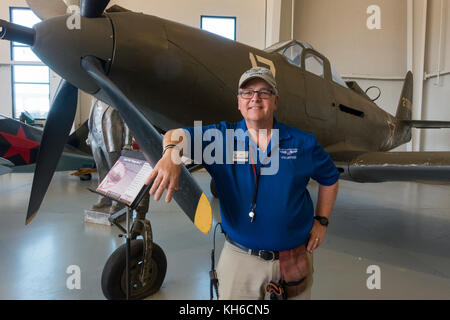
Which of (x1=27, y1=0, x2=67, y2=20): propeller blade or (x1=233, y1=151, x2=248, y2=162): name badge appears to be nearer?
(x1=233, y1=151, x2=248, y2=162): name badge

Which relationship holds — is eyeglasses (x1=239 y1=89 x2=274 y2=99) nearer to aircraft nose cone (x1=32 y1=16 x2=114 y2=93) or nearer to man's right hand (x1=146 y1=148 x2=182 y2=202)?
man's right hand (x1=146 y1=148 x2=182 y2=202)

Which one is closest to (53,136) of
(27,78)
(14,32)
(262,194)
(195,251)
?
(14,32)

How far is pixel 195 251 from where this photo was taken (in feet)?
9.61

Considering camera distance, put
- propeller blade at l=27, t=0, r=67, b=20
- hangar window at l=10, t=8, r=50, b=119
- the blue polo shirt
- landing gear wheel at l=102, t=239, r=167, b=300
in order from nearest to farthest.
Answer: the blue polo shirt, landing gear wheel at l=102, t=239, r=167, b=300, propeller blade at l=27, t=0, r=67, b=20, hangar window at l=10, t=8, r=50, b=119

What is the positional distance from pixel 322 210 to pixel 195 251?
175 centimetres

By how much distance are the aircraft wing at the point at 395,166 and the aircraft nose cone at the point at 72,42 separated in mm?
2478

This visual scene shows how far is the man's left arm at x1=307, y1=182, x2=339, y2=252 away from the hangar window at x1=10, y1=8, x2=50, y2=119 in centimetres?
1128

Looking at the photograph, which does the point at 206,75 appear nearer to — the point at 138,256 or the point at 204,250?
the point at 138,256

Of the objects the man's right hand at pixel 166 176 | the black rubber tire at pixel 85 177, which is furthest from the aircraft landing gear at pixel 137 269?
the black rubber tire at pixel 85 177

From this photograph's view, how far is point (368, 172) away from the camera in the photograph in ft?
10.1

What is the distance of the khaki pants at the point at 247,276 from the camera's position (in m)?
1.29

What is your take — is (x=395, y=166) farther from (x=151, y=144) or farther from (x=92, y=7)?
(x=92, y=7)

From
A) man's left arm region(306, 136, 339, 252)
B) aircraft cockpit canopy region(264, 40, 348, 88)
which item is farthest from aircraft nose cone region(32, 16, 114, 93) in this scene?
aircraft cockpit canopy region(264, 40, 348, 88)

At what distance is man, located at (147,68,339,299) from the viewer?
49.3 inches
